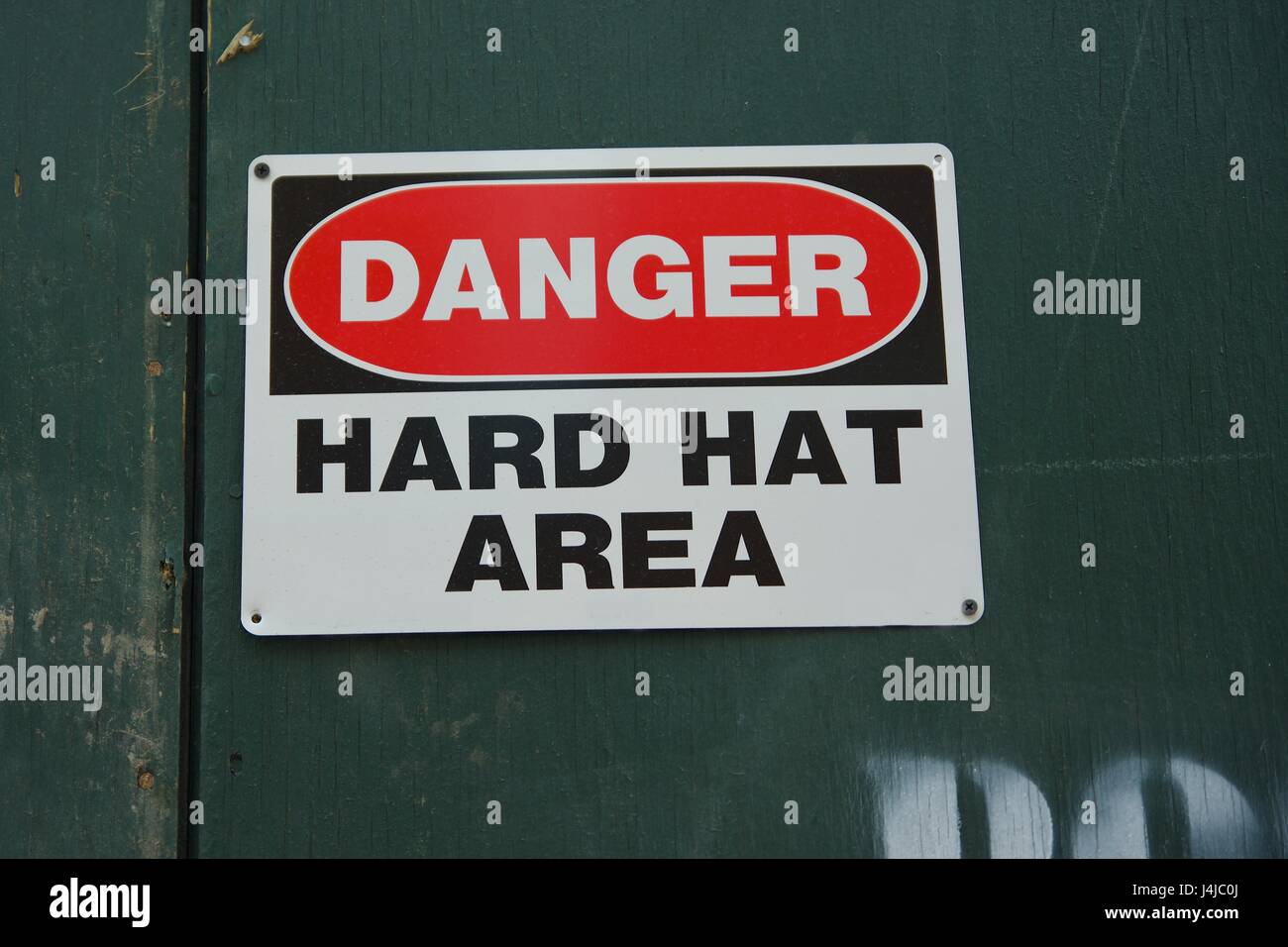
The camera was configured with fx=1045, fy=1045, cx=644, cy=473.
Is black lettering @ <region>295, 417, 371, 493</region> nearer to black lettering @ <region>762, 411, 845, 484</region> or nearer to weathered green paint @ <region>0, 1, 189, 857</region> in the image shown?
weathered green paint @ <region>0, 1, 189, 857</region>

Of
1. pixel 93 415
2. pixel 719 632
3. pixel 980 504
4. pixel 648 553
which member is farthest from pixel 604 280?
pixel 93 415

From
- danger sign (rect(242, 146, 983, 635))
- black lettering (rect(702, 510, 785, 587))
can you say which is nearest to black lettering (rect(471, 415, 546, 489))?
danger sign (rect(242, 146, 983, 635))

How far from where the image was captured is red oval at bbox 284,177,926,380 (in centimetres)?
163

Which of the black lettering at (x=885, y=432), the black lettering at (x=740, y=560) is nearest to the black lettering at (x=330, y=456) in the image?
the black lettering at (x=740, y=560)

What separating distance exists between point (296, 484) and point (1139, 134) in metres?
1.47

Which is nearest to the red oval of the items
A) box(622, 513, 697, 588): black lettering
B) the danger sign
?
the danger sign

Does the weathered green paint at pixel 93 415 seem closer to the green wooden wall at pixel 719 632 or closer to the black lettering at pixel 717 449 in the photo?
the green wooden wall at pixel 719 632

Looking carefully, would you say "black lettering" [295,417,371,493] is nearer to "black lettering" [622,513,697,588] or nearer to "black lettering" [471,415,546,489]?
"black lettering" [471,415,546,489]

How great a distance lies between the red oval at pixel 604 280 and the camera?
1627mm

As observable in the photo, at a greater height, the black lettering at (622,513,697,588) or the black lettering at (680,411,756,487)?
the black lettering at (680,411,756,487)

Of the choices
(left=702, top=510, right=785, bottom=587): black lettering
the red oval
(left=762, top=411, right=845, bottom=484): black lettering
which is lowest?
(left=702, top=510, right=785, bottom=587): black lettering

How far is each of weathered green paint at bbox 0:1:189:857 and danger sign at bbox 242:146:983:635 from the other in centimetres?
16

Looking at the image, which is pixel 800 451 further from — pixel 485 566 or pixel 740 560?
pixel 485 566

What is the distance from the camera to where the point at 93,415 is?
1643mm
